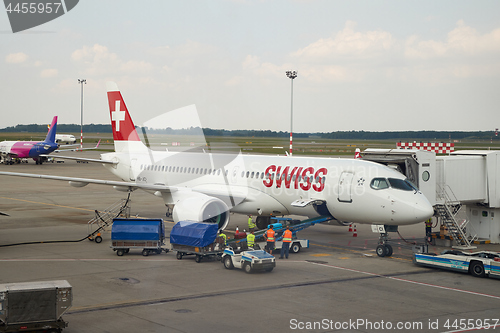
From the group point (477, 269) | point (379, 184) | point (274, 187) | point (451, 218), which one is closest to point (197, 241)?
point (274, 187)

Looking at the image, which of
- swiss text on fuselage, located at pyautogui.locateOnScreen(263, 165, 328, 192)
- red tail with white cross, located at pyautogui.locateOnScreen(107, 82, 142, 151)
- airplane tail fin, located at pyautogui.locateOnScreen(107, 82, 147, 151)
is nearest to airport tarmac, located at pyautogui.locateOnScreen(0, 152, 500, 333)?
swiss text on fuselage, located at pyautogui.locateOnScreen(263, 165, 328, 192)

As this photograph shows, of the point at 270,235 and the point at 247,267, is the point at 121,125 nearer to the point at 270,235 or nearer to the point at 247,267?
the point at 270,235

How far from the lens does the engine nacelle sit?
94.1 ft

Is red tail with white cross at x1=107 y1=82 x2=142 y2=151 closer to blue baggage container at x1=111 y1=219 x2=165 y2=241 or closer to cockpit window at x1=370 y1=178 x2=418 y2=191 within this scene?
blue baggage container at x1=111 y1=219 x2=165 y2=241

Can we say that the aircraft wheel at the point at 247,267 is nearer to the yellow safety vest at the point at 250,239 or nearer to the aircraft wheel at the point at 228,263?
the aircraft wheel at the point at 228,263

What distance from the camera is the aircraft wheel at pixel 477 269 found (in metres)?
22.8

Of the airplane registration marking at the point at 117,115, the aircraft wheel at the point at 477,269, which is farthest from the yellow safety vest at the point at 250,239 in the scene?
the airplane registration marking at the point at 117,115

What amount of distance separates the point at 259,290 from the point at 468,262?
363 inches

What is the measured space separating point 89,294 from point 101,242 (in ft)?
35.5

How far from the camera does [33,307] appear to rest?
587 inches

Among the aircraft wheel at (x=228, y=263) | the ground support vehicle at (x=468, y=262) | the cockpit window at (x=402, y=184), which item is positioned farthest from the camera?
the cockpit window at (x=402, y=184)

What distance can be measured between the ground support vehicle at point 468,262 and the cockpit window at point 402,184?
3.33 meters

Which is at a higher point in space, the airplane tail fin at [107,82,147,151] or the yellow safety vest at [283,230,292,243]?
the airplane tail fin at [107,82,147,151]

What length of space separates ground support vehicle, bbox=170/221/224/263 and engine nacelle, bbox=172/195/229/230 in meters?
2.64
